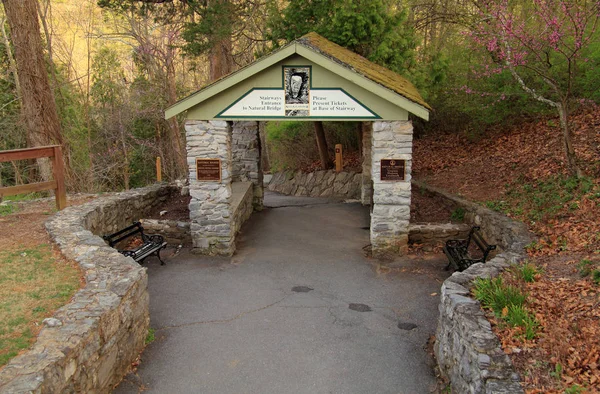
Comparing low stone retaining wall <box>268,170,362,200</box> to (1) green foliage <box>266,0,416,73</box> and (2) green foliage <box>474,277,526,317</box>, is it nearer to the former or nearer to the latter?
(1) green foliage <box>266,0,416,73</box>

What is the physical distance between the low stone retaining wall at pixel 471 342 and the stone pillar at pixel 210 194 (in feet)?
16.3

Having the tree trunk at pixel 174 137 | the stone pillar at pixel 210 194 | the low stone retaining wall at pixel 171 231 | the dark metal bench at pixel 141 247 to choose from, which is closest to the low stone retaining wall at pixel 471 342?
the stone pillar at pixel 210 194

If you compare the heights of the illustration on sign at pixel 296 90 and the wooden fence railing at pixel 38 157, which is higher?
the illustration on sign at pixel 296 90

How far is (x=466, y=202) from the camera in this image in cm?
1019

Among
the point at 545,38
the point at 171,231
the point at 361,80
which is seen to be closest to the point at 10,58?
the point at 171,231

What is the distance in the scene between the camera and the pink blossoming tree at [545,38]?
8195 mm

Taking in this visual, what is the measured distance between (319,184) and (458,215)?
7553 millimetres

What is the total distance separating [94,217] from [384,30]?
8.69 meters

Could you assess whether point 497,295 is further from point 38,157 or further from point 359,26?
point 359,26

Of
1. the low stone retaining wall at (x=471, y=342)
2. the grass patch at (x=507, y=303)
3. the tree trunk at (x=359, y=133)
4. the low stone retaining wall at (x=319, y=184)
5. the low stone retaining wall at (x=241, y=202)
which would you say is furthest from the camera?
the tree trunk at (x=359, y=133)

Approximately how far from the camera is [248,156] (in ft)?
44.4

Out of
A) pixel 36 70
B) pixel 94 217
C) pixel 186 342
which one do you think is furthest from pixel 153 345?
pixel 36 70

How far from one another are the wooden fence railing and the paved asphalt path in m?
2.37

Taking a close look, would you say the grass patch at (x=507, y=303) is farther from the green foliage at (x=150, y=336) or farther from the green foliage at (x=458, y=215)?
the green foliage at (x=458, y=215)
